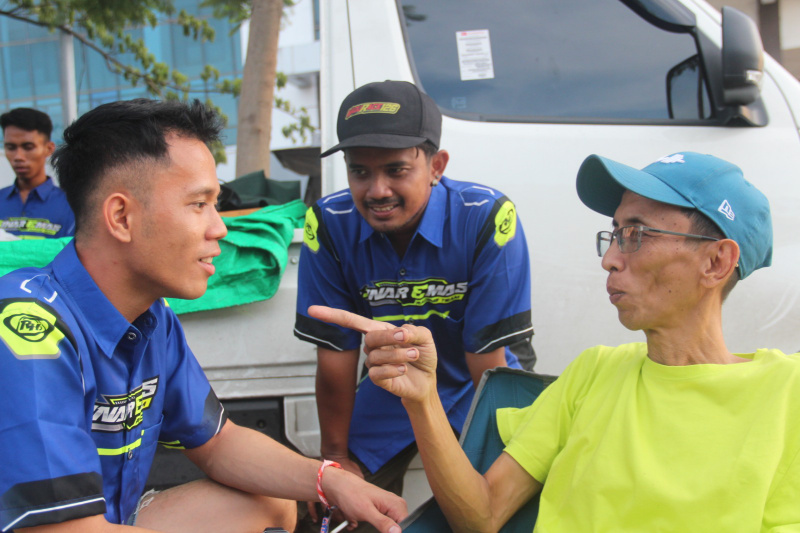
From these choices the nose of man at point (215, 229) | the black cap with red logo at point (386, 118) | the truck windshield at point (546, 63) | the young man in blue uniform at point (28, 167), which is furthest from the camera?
the young man in blue uniform at point (28, 167)

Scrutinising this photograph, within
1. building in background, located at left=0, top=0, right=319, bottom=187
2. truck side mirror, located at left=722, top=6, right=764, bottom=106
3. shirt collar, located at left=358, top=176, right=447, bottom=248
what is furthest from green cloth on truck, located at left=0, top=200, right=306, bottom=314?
building in background, located at left=0, top=0, right=319, bottom=187

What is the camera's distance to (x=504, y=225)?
6.75 ft

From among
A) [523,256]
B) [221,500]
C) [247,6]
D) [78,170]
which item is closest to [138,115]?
[78,170]

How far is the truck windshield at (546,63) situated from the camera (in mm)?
2441

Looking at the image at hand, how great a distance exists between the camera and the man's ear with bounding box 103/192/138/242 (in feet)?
4.66

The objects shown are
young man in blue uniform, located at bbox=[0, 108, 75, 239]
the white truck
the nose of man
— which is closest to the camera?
the nose of man

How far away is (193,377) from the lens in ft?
5.68

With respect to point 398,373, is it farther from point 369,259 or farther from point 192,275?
point 369,259

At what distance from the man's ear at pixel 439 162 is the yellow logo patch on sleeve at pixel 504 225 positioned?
10.3 inches

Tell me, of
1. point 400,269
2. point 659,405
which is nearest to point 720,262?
point 659,405

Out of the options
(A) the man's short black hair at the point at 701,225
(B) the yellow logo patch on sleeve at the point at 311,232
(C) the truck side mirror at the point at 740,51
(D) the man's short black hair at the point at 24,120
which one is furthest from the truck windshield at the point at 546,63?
(D) the man's short black hair at the point at 24,120

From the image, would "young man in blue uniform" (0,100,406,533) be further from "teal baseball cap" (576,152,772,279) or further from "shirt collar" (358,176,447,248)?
"teal baseball cap" (576,152,772,279)

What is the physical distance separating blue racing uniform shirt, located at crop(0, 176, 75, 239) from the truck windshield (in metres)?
2.01

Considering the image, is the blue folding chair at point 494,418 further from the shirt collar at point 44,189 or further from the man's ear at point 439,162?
the shirt collar at point 44,189
